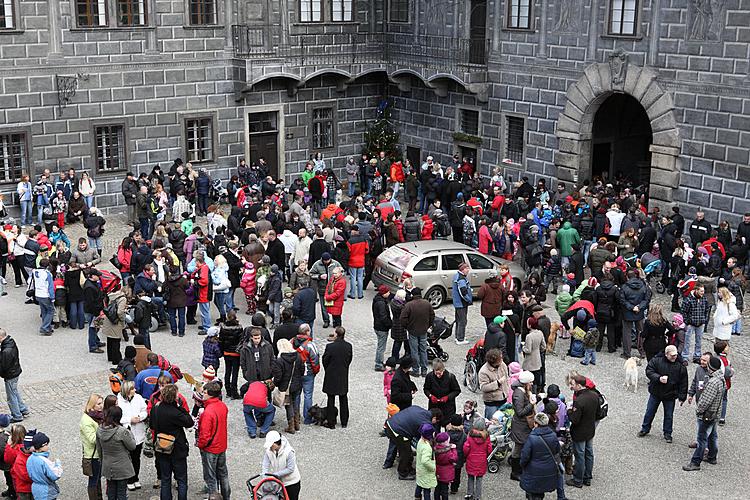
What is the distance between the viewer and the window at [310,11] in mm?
33562

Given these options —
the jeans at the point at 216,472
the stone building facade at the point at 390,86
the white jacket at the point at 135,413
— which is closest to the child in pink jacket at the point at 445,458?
the jeans at the point at 216,472

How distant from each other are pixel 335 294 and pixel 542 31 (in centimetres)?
1261

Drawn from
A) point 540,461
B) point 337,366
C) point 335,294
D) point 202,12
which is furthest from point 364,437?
point 202,12

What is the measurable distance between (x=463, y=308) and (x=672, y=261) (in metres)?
5.75

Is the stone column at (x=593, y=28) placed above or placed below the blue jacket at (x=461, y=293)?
above

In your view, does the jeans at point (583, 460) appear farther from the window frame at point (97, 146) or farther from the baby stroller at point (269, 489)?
the window frame at point (97, 146)

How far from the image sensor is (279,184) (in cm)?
3081

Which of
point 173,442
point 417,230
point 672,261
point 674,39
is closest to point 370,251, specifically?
point 417,230

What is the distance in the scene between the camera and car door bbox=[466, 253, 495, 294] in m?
23.4

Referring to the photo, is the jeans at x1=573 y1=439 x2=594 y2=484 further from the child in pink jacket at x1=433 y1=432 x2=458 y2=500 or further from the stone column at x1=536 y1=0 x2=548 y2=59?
the stone column at x1=536 y1=0 x2=548 y2=59

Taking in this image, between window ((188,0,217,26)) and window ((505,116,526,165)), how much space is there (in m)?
9.55

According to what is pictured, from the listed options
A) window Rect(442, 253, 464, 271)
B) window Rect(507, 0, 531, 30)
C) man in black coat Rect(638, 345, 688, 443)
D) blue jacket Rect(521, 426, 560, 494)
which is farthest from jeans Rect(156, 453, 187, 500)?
window Rect(507, 0, 531, 30)

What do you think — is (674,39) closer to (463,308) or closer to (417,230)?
(417,230)

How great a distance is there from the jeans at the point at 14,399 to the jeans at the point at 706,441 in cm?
1036
